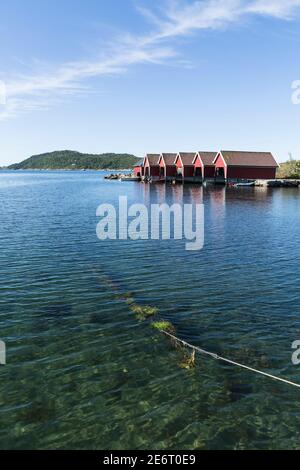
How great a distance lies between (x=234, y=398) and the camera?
34.4 feet

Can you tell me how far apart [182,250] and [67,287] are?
1084 cm

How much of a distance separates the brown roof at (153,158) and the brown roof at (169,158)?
5348 mm

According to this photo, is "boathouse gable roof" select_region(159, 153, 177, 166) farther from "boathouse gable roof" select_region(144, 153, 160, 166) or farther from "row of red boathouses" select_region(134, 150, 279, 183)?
"boathouse gable roof" select_region(144, 153, 160, 166)

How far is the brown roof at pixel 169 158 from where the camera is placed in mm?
116312

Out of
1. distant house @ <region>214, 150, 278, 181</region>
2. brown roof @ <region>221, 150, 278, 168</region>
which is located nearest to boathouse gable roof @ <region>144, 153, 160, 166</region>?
distant house @ <region>214, 150, 278, 181</region>

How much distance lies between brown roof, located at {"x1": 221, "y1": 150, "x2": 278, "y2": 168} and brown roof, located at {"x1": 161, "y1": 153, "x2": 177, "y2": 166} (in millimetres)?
23810

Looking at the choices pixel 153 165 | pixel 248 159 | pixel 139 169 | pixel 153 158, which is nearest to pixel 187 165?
pixel 153 165

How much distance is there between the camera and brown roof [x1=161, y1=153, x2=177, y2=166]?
382 ft

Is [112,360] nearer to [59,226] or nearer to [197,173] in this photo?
[59,226]

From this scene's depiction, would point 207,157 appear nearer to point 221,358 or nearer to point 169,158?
point 169,158

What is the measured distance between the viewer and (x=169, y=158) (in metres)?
117

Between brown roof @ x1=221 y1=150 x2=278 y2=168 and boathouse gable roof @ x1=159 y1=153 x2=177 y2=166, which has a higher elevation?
boathouse gable roof @ x1=159 y1=153 x2=177 y2=166

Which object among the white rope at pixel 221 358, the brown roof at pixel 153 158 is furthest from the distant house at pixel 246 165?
the white rope at pixel 221 358

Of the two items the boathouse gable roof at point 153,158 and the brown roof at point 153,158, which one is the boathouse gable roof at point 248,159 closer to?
the boathouse gable roof at point 153,158
